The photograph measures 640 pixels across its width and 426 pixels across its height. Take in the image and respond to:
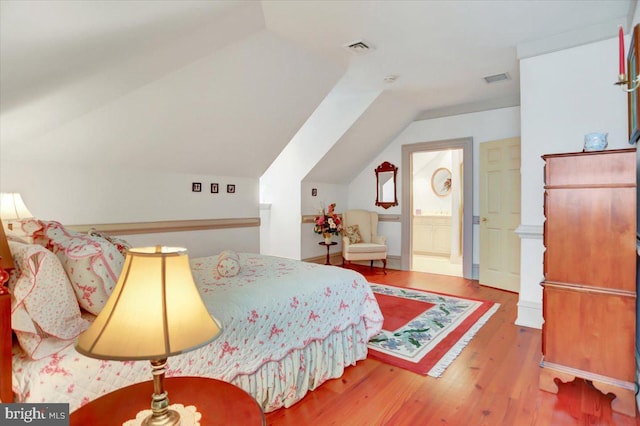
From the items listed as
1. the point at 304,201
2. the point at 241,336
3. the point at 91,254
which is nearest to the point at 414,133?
the point at 304,201

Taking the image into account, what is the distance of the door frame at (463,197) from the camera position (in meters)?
4.84

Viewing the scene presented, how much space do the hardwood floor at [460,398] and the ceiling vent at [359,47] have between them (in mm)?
2691

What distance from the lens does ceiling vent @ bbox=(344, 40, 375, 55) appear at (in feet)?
9.77

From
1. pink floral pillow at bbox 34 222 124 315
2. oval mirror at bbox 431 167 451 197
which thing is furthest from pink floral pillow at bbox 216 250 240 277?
oval mirror at bbox 431 167 451 197

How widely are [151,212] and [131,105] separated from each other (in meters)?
1.18

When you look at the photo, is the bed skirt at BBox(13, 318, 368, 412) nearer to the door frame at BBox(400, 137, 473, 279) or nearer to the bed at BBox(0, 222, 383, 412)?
the bed at BBox(0, 222, 383, 412)

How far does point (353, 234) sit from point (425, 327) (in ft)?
8.98

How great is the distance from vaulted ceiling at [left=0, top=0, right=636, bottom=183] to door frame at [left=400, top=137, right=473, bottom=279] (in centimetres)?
104

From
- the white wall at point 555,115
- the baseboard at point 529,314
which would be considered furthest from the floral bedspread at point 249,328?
the white wall at point 555,115

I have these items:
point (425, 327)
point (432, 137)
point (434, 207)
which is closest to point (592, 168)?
point (425, 327)

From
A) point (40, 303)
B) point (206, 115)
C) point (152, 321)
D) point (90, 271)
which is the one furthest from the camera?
point (206, 115)

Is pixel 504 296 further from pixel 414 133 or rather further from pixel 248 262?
pixel 248 262

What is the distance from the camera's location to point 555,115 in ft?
9.54

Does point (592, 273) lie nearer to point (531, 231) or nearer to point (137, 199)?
point (531, 231)
